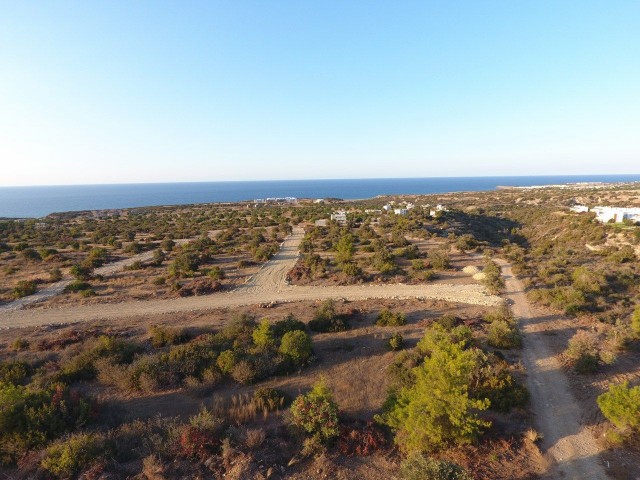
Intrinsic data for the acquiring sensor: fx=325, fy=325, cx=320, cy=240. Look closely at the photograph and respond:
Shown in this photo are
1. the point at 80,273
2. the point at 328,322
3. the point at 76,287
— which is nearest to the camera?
the point at 328,322

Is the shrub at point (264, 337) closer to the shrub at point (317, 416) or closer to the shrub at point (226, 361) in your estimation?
the shrub at point (226, 361)

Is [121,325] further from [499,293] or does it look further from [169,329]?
[499,293]

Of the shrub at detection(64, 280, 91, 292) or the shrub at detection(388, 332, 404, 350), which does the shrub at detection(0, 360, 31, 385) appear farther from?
the shrub at detection(388, 332, 404, 350)

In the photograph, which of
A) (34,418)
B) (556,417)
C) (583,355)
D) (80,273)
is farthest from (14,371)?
(583,355)

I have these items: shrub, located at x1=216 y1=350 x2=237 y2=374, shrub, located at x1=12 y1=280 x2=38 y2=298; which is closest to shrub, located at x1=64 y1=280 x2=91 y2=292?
shrub, located at x1=12 y1=280 x2=38 y2=298

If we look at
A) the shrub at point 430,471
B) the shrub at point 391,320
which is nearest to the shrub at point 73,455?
the shrub at point 430,471

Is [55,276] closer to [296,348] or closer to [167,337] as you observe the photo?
[167,337]
